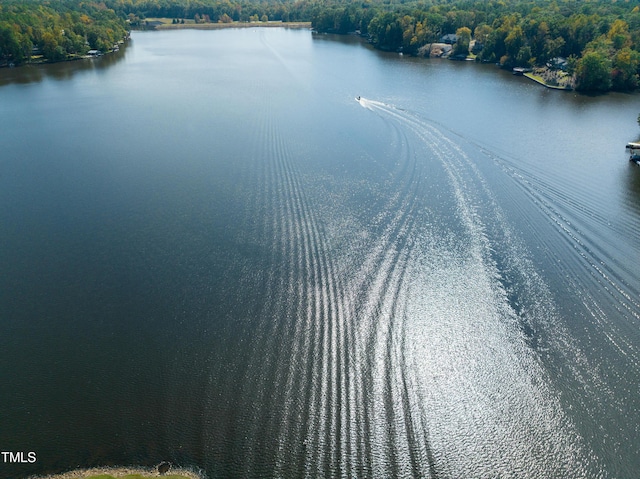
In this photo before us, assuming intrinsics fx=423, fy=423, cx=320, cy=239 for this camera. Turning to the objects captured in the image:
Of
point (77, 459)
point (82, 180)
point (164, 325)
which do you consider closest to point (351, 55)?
point (82, 180)

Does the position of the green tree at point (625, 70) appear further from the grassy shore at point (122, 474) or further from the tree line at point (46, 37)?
the tree line at point (46, 37)

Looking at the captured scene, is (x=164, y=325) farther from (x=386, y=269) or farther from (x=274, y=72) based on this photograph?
(x=274, y=72)

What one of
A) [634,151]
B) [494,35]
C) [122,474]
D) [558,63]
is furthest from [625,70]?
[122,474]

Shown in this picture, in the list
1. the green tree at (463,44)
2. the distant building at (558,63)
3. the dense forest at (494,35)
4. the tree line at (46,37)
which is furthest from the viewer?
the green tree at (463,44)

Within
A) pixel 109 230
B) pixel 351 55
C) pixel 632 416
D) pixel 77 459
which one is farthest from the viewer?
pixel 351 55

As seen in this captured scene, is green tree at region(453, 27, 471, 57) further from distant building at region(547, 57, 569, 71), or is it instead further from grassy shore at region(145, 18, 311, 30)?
grassy shore at region(145, 18, 311, 30)

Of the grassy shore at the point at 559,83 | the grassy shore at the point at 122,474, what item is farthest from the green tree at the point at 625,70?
the grassy shore at the point at 122,474
